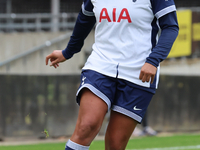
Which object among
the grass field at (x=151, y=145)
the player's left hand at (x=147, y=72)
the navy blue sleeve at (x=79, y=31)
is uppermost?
the navy blue sleeve at (x=79, y=31)

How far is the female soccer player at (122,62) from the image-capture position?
2979 mm

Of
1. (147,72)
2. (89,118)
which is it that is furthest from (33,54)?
(147,72)

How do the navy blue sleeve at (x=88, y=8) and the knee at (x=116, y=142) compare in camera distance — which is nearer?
the knee at (x=116, y=142)

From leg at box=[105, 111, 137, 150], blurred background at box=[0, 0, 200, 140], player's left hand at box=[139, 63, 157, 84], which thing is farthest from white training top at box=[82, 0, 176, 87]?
blurred background at box=[0, 0, 200, 140]

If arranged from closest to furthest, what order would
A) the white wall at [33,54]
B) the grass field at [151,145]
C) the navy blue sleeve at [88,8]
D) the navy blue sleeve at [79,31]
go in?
the navy blue sleeve at [88,8], the navy blue sleeve at [79,31], the grass field at [151,145], the white wall at [33,54]

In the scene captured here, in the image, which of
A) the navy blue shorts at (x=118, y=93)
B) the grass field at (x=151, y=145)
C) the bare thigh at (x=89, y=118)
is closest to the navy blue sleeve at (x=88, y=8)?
the navy blue shorts at (x=118, y=93)

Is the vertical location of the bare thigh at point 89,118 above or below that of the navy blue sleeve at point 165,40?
below

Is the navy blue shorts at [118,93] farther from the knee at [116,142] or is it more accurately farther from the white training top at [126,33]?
the knee at [116,142]

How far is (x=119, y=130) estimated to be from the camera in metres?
3.16

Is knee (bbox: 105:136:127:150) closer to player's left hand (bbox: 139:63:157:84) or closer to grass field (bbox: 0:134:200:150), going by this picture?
player's left hand (bbox: 139:63:157:84)

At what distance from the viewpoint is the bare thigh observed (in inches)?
114

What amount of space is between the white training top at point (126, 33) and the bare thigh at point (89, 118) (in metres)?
0.25

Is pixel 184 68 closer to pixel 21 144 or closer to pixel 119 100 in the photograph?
pixel 21 144

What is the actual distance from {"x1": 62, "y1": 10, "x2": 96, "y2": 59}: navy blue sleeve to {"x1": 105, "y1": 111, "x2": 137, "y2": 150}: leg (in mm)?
809
